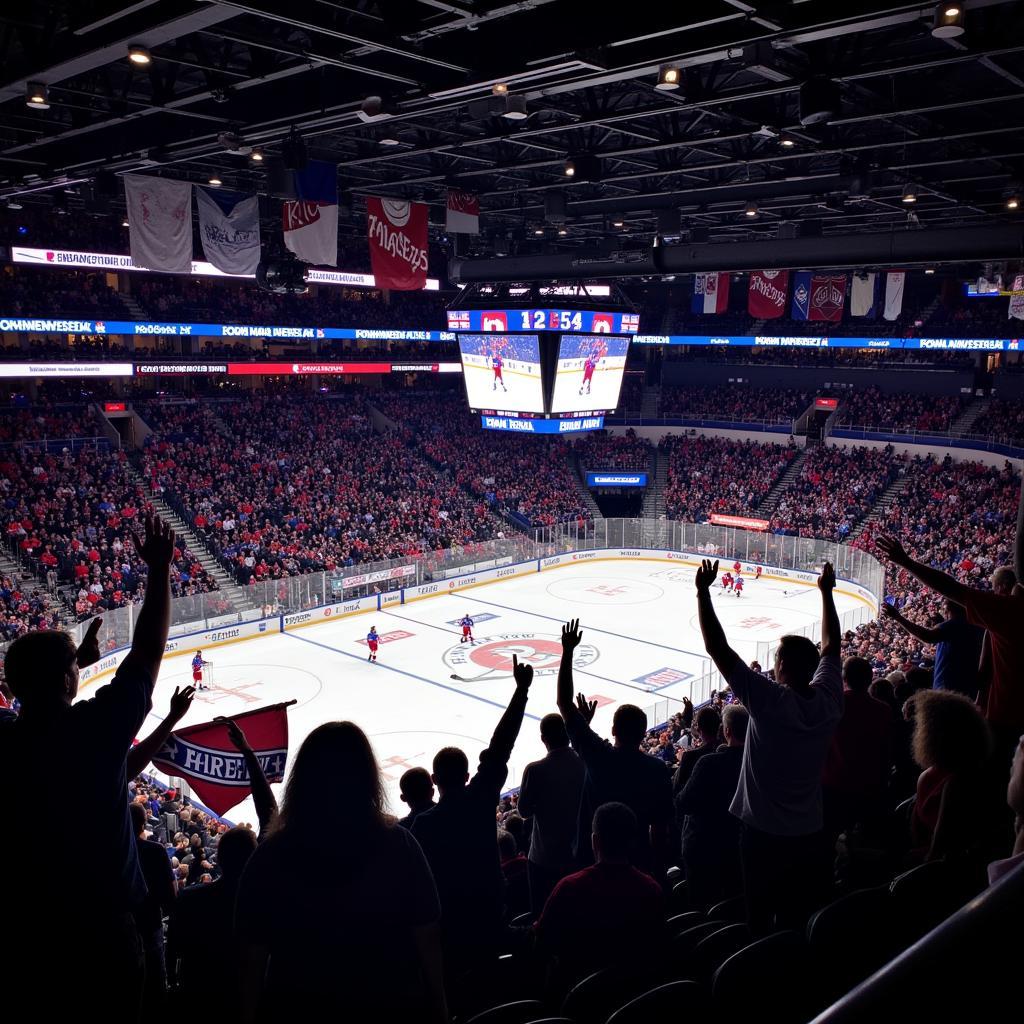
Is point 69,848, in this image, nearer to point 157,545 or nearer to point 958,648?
point 157,545

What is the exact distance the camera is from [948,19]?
865 centimetres

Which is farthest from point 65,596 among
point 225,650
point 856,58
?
point 856,58

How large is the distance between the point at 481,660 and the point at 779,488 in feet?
75.6

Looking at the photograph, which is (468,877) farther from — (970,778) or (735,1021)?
(970,778)

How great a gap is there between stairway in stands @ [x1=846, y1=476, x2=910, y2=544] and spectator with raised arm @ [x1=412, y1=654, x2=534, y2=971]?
35.4 m

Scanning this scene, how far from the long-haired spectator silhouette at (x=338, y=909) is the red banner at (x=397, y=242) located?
18.9 m

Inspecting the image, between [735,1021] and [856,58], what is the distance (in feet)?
41.7

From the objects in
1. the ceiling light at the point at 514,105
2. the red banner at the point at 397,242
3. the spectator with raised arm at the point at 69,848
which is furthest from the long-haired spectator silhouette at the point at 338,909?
the red banner at the point at 397,242

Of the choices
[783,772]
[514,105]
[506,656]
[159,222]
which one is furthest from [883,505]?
[783,772]

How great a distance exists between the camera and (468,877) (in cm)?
384

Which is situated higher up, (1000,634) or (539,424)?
(1000,634)

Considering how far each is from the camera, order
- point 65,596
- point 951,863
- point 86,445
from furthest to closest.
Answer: point 86,445
point 65,596
point 951,863

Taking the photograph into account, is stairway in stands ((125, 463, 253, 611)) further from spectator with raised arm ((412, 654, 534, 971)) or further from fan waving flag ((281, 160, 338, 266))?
spectator with raised arm ((412, 654, 534, 971))

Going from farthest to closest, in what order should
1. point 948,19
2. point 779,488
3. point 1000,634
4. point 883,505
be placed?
1. point 779,488
2. point 883,505
3. point 948,19
4. point 1000,634
